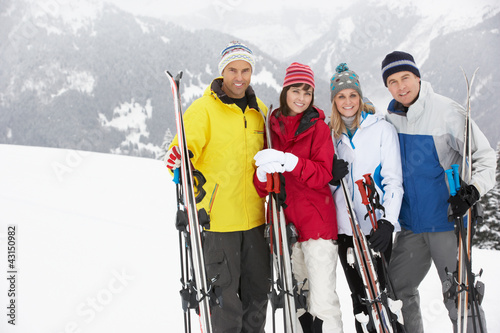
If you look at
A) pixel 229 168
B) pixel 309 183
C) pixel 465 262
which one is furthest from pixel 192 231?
pixel 465 262

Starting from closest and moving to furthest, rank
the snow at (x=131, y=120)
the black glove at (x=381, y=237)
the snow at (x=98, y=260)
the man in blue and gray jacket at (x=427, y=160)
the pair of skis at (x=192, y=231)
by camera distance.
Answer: the pair of skis at (x=192, y=231) → the black glove at (x=381, y=237) → the man in blue and gray jacket at (x=427, y=160) → the snow at (x=98, y=260) → the snow at (x=131, y=120)

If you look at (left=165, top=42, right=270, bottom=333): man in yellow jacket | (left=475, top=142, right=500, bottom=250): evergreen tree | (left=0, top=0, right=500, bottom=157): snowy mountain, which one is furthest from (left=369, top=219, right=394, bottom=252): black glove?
(left=0, top=0, right=500, bottom=157): snowy mountain

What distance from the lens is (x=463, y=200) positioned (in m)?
2.18

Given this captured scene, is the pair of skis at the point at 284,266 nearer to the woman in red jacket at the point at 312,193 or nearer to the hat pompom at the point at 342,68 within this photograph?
the woman in red jacket at the point at 312,193

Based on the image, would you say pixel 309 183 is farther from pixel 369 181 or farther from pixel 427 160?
pixel 427 160

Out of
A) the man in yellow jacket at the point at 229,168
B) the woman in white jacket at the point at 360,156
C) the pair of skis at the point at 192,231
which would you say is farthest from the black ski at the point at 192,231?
the woman in white jacket at the point at 360,156

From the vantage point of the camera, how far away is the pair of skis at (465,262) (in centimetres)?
224

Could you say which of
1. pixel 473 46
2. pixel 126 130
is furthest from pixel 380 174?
pixel 473 46

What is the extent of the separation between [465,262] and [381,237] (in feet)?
2.05

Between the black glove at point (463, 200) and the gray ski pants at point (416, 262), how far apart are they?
31cm

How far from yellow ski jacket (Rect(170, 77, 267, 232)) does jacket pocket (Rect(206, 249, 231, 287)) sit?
7.1 inches

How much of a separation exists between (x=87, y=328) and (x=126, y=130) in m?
107

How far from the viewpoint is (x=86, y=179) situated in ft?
32.2

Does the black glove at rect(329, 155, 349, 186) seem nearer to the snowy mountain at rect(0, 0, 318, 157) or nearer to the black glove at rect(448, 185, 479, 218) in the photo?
the black glove at rect(448, 185, 479, 218)
